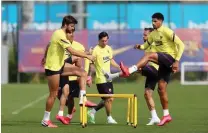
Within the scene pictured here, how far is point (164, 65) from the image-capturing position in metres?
15.0

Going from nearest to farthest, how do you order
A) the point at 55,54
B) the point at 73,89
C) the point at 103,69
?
1. the point at 55,54
2. the point at 103,69
3. the point at 73,89

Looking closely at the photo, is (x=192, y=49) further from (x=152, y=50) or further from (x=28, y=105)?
(x=152, y=50)

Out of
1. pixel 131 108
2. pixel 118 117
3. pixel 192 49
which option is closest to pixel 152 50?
pixel 131 108

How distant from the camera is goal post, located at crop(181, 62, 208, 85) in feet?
135

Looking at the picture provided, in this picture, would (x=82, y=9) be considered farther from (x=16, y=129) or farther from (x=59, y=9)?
(x=16, y=129)

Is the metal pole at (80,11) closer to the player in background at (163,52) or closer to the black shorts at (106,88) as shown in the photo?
the black shorts at (106,88)

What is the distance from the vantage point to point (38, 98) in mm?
27094

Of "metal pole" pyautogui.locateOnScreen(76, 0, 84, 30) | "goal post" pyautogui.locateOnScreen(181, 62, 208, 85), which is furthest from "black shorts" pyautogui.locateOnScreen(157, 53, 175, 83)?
"metal pole" pyautogui.locateOnScreen(76, 0, 84, 30)

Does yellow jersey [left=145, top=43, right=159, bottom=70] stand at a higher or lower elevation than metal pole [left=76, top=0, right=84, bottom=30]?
lower

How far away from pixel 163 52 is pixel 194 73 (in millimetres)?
27209

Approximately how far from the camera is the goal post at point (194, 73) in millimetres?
41188

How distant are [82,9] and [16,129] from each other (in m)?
34.4

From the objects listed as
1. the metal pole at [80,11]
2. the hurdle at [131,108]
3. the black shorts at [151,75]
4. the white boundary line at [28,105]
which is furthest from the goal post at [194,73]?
the hurdle at [131,108]

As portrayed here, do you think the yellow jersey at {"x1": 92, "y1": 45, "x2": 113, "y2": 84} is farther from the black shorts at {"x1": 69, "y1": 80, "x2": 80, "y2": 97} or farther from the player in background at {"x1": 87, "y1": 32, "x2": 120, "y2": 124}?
the black shorts at {"x1": 69, "y1": 80, "x2": 80, "y2": 97}
